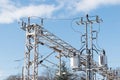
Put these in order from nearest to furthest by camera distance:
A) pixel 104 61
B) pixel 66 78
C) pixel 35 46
Answer: 1. pixel 104 61
2. pixel 66 78
3. pixel 35 46

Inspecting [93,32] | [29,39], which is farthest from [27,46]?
[93,32]

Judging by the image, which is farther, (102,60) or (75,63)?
(102,60)

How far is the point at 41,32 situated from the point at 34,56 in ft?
9.22

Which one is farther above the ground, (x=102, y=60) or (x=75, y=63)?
(x=102, y=60)

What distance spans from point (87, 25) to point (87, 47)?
78.4 inches

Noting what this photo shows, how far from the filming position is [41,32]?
50969mm

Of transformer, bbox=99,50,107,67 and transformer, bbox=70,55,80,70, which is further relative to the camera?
transformer, bbox=99,50,107,67

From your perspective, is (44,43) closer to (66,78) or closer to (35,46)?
(35,46)

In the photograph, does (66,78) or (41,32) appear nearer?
(66,78)

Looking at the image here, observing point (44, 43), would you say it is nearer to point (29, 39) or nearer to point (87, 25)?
point (29, 39)

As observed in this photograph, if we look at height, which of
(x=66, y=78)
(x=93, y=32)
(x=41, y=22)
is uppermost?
(x=41, y=22)

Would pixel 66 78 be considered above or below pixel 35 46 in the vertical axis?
below

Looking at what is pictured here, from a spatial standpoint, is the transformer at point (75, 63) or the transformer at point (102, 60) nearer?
the transformer at point (75, 63)

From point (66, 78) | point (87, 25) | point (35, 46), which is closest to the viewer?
point (87, 25)
